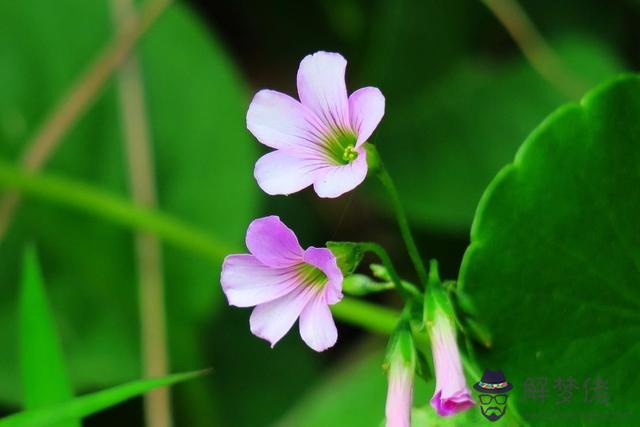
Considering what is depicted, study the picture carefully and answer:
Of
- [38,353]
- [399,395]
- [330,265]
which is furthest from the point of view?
[38,353]

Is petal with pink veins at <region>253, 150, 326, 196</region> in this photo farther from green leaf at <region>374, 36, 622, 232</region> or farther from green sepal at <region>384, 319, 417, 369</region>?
green leaf at <region>374, 36, 622, 232</region>

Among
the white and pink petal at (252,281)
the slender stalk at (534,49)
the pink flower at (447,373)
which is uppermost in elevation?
the slender stalk at (534,49)

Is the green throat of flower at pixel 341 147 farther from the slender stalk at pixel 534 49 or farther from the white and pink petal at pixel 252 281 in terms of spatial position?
the slender stalk at pixel 534 49

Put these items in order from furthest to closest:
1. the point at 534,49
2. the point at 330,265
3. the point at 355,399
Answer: the point at 534,49 < the point at 355,399 < the point at 330,265

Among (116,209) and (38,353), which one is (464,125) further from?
(38,353)

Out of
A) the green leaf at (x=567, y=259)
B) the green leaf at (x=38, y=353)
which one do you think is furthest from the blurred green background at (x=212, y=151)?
the green leaf at (x=567, y=259)

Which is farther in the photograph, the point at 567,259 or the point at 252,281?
the point at 567,259

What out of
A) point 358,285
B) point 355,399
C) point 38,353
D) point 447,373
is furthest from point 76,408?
point 355,399
